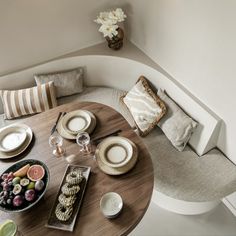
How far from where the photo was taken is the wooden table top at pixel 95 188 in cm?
135

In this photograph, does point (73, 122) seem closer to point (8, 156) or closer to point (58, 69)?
point (8, 156)

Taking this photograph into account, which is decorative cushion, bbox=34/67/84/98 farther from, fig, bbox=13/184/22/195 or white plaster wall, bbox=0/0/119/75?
fig, bbox=13/184/22/195

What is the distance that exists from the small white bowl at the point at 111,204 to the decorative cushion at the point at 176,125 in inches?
32.5

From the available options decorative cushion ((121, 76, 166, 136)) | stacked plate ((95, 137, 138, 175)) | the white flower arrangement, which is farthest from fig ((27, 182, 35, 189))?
the white flower arrangement

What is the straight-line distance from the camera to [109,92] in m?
2.65

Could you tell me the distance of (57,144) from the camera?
1709 millimetres

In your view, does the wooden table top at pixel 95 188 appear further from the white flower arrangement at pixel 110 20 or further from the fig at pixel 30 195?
the white flower arrangement at pixel 110 20

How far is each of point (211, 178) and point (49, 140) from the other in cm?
118

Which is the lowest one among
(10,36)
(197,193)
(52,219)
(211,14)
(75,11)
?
(197,193)

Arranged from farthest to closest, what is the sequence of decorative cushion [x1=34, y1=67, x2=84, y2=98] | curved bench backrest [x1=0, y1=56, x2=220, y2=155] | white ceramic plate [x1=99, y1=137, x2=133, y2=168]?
decorative cushion [x1=34, y1=67, x2=84, y2=98], curved bench backrest [x1=0, y1=56, x2=220, y2=155], white ceramic plate [x1=99, y1=137, x2=133, y2=168]

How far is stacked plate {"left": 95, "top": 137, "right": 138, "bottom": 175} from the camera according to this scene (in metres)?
1.57

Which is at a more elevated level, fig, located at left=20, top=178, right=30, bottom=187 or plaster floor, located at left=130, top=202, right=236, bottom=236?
fig, located at left=20, top=178, right=30, bottom=187

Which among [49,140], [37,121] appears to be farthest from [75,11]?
[49,140]

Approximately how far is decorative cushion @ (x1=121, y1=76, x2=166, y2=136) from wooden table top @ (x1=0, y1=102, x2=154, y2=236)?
0.38m
